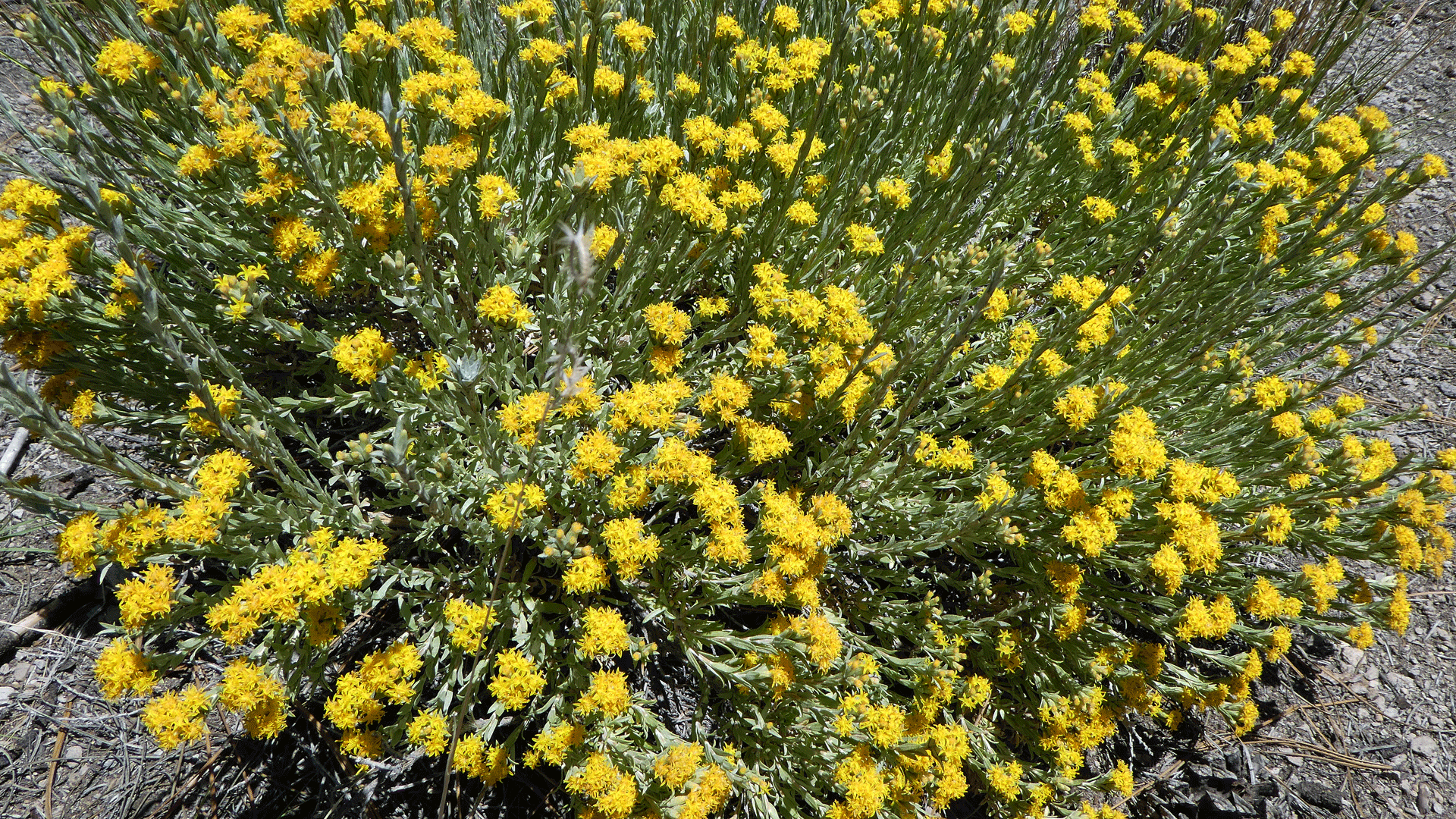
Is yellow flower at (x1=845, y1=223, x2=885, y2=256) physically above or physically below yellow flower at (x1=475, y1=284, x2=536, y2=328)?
above

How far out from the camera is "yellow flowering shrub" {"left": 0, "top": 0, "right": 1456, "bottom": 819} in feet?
7.19

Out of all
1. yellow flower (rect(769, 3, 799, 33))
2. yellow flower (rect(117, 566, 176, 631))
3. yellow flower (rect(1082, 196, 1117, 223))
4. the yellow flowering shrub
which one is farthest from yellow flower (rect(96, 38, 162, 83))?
yellow flower (rect(1082, 196, 1117, 223))

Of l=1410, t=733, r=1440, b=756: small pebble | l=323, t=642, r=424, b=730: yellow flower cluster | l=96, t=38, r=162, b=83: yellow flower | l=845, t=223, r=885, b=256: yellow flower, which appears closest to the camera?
l=323, t=642, r=424, b=730: yellow flower cluster

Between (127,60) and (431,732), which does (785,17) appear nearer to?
(127,60)

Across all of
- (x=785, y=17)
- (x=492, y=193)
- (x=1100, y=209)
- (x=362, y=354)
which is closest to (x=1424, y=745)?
(x=1100, y=209)

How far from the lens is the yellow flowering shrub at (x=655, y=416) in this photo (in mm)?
2191

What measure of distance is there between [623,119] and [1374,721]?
4.87 metres

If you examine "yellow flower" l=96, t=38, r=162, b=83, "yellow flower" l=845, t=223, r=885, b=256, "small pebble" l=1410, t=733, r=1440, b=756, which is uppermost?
"yellow flower" l=845, t=223, r=885, b=256

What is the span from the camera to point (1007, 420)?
3109 millimetres

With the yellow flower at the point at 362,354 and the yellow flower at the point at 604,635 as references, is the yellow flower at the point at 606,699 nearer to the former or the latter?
the yellow flower at the point at 604,635

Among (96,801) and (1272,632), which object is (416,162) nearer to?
(96,801)

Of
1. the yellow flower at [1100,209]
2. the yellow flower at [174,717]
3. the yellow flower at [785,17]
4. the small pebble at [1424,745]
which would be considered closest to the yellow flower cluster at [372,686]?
the yellow flower at [174,717]

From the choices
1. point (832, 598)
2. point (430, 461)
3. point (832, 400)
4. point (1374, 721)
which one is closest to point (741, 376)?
point (832, 400)

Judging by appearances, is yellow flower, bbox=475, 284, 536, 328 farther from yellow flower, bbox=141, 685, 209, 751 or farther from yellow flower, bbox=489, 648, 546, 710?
yellow flower, bbox=141, 685, 209, 751
